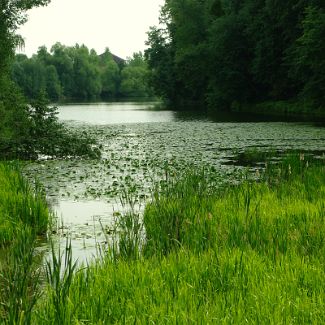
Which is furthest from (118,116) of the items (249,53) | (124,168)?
(124,168)

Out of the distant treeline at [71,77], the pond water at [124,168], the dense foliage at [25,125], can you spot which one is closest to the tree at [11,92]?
the dense foliage at [25,125]

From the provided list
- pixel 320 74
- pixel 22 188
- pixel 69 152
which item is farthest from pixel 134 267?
pixel 320 74

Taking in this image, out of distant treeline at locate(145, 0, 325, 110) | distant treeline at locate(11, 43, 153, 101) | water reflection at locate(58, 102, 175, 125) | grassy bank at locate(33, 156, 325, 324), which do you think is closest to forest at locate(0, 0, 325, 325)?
grassy bank at locate(33, 156, 325, 324)

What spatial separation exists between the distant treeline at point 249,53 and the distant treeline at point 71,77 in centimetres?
7633

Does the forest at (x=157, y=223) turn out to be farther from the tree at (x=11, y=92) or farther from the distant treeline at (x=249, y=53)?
the distant treeline at (x=249, y=53)

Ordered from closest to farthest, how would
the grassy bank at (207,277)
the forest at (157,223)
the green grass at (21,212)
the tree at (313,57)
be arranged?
the grassy bank at (207,277), the forest at (157,223), the green grass at (21,212), the tree at (313,57)

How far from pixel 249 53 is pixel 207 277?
56.8 metres

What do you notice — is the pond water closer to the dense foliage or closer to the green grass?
the green grass

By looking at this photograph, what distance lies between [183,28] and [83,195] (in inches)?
2432

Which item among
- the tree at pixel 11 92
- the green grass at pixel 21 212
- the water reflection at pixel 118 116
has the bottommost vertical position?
the water reflection at pixel 118 116

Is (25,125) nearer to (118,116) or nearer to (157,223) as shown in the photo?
(157,223)

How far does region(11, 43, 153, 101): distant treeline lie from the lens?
500ft

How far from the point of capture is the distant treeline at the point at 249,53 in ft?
139

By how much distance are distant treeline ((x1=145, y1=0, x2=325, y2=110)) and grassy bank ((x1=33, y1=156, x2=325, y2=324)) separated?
34614 millimetres
